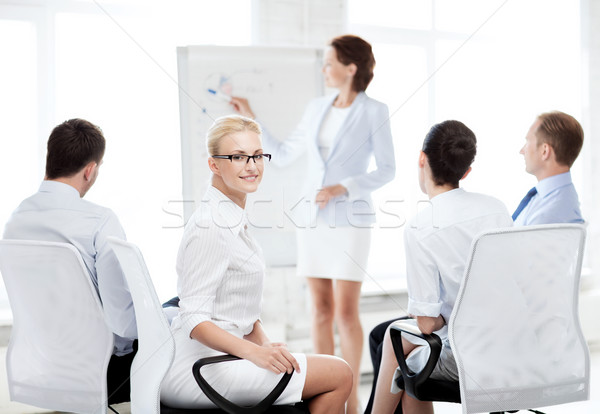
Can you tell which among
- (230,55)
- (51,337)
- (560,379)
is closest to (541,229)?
(560,379)

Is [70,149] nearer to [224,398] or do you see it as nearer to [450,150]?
[224,398]

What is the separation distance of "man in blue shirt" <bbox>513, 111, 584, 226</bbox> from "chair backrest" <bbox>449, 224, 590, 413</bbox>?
1.71 feet

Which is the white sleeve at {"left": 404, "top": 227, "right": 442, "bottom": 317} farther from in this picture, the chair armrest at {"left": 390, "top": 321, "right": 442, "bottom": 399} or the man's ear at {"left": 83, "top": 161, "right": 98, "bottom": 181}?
the man's ear at {"left": 83, "top": 161, "right": 98, "bottom": 181}

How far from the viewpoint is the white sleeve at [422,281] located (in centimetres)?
164

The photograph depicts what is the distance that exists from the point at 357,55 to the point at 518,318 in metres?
1.68

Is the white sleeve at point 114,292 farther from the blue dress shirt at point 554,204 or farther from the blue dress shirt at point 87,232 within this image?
the blue dress shirt at point 554,204

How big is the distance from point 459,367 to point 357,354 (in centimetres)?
133

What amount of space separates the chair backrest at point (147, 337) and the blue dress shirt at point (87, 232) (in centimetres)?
23

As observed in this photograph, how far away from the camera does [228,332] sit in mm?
1396

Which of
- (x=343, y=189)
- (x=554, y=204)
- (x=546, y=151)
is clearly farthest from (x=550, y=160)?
(x=343, y=189)

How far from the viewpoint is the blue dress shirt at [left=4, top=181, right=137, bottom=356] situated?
1646 millimetres

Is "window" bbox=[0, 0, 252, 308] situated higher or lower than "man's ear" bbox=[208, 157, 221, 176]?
higher

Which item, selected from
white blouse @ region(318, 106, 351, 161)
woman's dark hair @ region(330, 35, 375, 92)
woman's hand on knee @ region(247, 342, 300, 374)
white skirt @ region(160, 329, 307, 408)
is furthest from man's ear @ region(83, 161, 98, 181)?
woman's dark hair @ region(330, 35, 375, 92)

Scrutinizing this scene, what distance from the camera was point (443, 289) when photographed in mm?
1706
